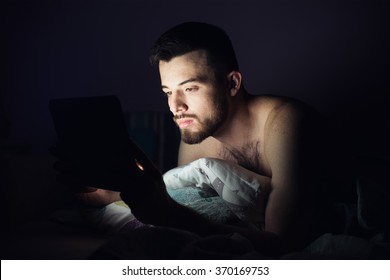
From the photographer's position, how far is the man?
3.22 feet

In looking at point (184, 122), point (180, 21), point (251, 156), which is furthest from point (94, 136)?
point (180, 21)

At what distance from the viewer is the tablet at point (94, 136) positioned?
2.93 feet

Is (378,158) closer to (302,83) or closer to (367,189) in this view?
(367,189)

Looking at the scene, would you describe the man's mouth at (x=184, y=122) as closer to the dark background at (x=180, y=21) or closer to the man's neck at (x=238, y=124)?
the man's neck at (x=238, y=124)

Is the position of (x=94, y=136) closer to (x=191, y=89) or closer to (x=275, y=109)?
(x=191, y=89)

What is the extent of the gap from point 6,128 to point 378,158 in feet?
6.01

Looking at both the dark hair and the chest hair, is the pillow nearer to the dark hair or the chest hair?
→ the chest hair

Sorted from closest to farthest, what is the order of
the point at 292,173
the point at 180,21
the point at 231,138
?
the point at 292,173 < the point at 231,138 < the point at 180,21

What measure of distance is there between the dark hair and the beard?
0.10 meters

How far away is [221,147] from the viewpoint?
1519 mm

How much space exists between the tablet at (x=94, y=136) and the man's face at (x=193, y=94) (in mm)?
416

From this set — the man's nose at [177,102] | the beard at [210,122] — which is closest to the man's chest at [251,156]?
the beard at [210,122]

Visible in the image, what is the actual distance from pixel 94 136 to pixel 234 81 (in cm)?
64

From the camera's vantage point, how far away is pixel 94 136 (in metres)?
0.94
